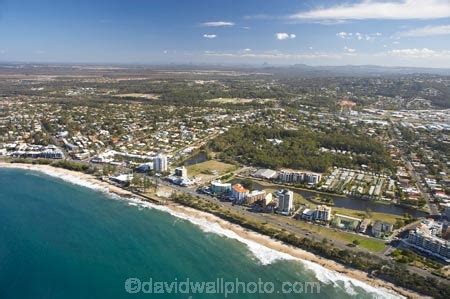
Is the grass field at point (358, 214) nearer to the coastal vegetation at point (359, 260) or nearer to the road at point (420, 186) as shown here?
the road at point (420, 186)

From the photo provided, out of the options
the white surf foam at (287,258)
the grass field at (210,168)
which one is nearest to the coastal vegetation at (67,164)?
the grass field at (210,168)

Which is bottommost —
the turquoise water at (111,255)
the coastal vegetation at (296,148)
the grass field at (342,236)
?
the turquoise water at (111,255)

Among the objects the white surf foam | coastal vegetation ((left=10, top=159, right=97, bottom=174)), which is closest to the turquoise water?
the white surf foam

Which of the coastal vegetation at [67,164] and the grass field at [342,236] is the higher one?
the coastal vegetation at [67,164]

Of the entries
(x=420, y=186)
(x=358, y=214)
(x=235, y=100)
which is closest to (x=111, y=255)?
(x=358, y=214)

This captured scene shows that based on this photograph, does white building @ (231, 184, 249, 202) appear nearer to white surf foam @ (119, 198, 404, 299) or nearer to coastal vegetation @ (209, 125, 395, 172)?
white surf foam @ (119, 198, 404, 299)

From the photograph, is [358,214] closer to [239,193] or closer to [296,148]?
[239,193]

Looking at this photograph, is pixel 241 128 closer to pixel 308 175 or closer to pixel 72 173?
pixel 308 175
